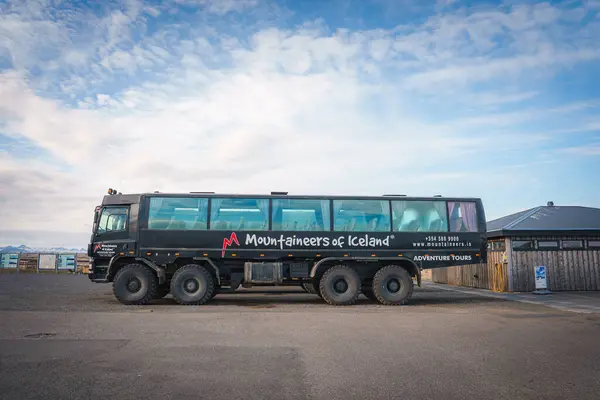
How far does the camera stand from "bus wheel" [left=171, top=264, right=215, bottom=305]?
13.8m

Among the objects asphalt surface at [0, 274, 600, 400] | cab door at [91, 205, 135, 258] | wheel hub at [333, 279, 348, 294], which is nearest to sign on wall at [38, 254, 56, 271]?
cab door at [91, 205, 135, 258]

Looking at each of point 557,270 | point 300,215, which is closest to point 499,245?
point 557,270

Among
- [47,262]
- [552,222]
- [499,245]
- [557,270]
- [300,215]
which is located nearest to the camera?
[300,215]

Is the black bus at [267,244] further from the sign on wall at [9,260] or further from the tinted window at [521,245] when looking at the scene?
the sign on wall at [9,260]

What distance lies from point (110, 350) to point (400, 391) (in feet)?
14.8

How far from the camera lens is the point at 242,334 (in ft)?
27.3

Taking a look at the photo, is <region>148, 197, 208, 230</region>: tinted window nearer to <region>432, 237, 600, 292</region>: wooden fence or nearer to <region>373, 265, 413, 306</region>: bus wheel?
<region>373, 265, 413, 306</region>: bus wheel

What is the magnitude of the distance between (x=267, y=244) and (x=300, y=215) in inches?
57.1

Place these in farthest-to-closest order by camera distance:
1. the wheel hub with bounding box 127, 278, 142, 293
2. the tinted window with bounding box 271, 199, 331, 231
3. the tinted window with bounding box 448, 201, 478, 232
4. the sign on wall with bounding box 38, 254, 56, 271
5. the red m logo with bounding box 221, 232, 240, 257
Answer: the sign on wall with bounding box 38, 254, 56, 271
the tinted window with bounding box 448, 201, 478, 232
the tinted window with bounding box 271, 199, 331, 231
the red m logo with bounding box 221, 232, 240, 257
the wheel hub with bounding box 127, 278, 142, 293

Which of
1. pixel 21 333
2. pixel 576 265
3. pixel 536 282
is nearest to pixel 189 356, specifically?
pixel 21 333

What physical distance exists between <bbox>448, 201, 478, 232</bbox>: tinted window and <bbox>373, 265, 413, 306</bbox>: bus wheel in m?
2.42

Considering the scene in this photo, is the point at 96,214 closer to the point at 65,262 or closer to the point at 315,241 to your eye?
the point at 315,241

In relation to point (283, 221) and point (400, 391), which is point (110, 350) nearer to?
point (400, 391)

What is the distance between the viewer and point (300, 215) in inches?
567
